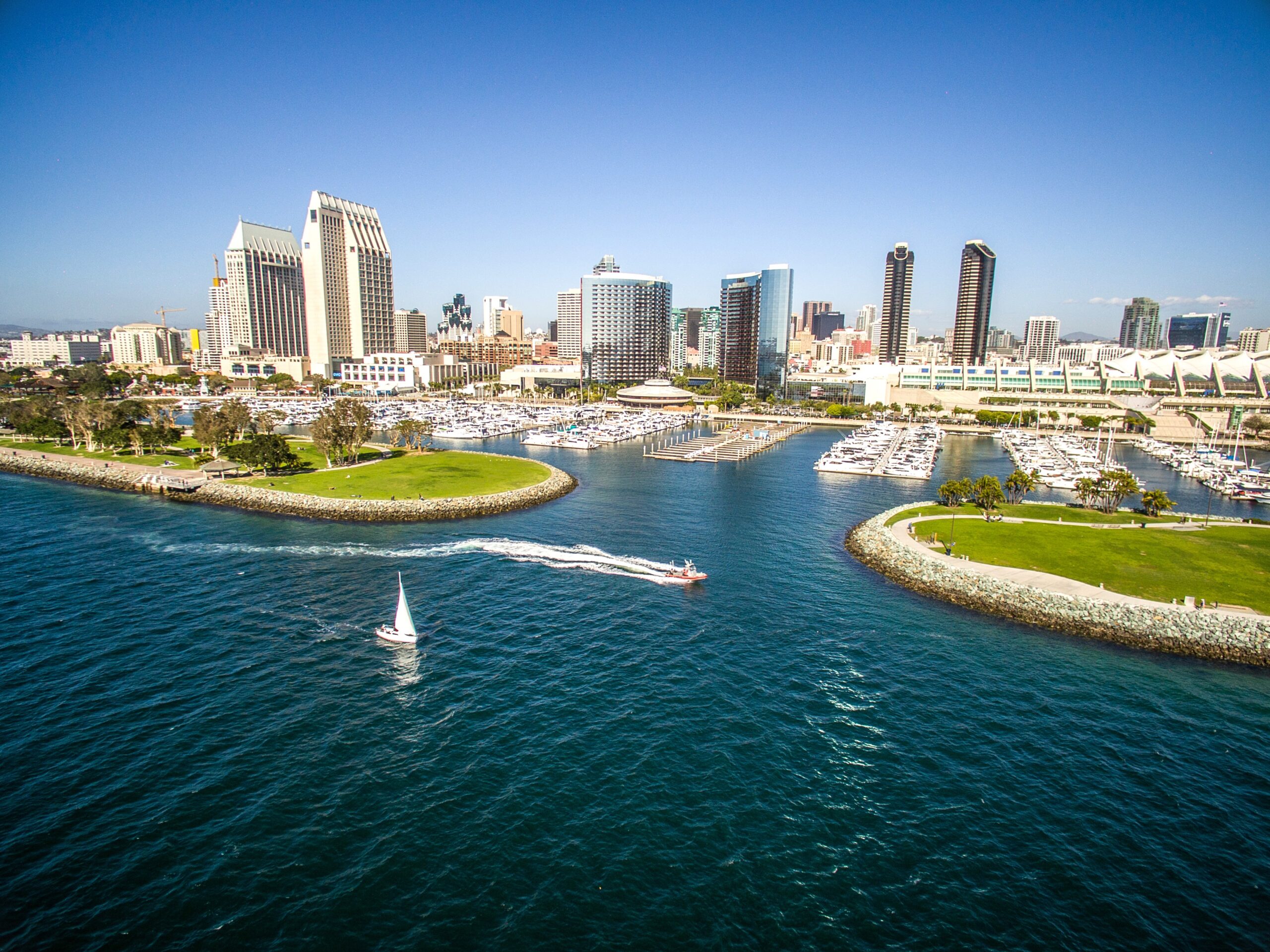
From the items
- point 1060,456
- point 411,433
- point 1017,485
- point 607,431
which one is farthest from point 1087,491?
point 411,433

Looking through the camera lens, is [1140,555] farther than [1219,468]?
No

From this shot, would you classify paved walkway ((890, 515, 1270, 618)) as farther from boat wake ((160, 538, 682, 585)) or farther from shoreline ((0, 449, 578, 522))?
shoreline ((0, 449, 578, 522))

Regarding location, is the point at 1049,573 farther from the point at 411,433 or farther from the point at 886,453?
the point at 411,433

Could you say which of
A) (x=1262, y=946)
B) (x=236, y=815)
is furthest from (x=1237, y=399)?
(x=236, y=815)

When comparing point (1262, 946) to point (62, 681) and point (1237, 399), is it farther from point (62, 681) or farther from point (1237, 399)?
point (1237, 399)

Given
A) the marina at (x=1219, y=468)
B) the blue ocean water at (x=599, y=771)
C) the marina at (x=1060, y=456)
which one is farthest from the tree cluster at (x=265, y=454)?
the marina at (x=1219, y=468)

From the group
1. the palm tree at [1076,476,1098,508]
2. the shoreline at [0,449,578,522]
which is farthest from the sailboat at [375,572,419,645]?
the palm tree at [1076,476,1098,508]
